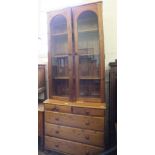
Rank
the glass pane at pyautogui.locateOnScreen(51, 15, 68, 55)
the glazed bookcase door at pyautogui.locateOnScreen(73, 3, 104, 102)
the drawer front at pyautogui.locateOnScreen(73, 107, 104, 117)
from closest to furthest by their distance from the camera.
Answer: the drawer front at pyautogui.locateOnScreen(73, 107, 104, 117) < the glazed bookcase door at pyautogui.locateOnScreen(73, 3, 104, 102) < the glass pane at pyautogui.locateOnScreen(51, 15, 68, 55)

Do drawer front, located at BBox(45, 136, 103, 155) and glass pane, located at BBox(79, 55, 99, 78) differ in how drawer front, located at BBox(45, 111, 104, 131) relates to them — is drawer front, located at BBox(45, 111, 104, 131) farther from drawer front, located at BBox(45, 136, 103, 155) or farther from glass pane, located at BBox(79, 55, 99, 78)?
glass pane, located at BBox(79, 55, 99, 78)

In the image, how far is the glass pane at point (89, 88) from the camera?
2.30 meters

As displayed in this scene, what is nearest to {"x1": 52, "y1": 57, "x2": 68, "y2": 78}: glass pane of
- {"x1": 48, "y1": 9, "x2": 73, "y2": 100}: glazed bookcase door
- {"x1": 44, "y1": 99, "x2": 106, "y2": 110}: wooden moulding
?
{"x1": 48, "y1": 9, "x2": 73, "y2": 100}: glazed bookcase door

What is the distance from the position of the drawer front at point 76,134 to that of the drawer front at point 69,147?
0.17ft

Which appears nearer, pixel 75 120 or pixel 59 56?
pixel 75 120

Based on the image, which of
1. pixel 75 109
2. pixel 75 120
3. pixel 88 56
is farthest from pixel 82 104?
pixel 88 56

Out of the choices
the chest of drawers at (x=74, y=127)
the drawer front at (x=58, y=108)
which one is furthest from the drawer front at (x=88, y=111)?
the drawer front at (x=58, y=108)

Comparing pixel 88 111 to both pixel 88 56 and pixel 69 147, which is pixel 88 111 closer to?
pixel 69 147

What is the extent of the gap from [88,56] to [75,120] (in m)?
0.88

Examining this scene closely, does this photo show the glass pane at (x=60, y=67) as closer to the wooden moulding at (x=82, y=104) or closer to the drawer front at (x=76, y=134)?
the wooden moulding at (x=82, y=104)

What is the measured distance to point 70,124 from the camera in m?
2.18

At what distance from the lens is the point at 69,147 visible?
7.18 ft

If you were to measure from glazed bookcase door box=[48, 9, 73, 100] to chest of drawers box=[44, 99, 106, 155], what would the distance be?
22cm

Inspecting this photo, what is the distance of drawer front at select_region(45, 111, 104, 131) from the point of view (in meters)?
2.04
